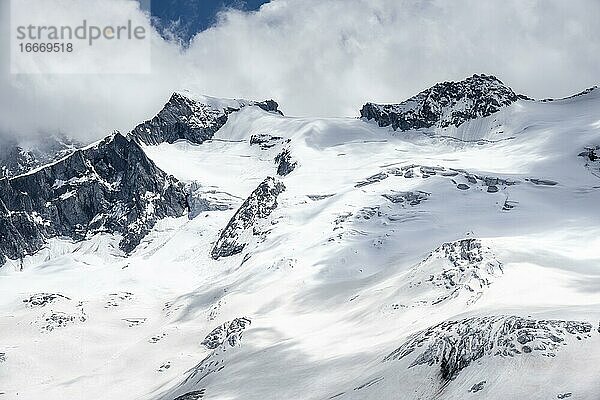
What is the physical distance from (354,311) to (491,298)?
3228 cm

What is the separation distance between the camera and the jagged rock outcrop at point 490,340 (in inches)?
2031

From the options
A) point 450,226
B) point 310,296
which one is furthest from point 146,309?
point 450,226

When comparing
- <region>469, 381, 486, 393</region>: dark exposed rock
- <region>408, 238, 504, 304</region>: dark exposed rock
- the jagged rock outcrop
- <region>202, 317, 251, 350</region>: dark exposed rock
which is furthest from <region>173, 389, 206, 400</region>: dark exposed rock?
<region>408, 238, 504, 304</region>: dark exposed rock

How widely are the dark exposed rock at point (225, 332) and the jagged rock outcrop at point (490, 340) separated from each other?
191 feet

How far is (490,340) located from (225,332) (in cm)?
9386

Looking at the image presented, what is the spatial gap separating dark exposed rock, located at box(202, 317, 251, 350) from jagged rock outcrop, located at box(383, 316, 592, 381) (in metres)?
58.4

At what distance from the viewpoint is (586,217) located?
178 meters

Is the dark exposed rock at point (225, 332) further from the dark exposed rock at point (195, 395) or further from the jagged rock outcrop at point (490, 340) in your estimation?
the jagged rock outcrop at point (490, 340)

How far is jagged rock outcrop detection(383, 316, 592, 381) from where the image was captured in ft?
169

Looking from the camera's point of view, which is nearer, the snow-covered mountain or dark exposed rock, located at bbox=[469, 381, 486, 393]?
dark exposed rock, located at bbox=[469, 381, 486, 393]

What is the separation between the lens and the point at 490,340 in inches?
2131

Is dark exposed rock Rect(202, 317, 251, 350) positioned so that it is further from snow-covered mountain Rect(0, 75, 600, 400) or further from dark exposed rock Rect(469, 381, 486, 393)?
dark exposed rock Rect(469, 381, 486, 393)

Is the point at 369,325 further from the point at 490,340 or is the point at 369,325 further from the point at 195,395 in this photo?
the point at 490,340

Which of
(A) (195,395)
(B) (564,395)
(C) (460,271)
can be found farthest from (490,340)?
(C) (460,271)
